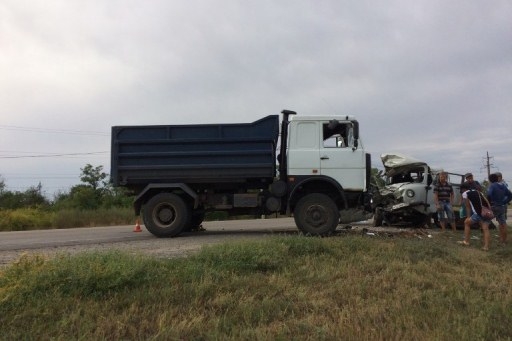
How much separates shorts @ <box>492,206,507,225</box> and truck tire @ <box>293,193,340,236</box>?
351 centimetres

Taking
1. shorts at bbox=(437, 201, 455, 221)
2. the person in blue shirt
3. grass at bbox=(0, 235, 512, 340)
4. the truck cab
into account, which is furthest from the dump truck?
grass at bbox=(0, 235, 512, 340)

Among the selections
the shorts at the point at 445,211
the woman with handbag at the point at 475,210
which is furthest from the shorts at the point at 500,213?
the shorts at the point at 445,211

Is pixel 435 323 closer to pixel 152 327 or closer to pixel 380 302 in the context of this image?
pixel 380 302

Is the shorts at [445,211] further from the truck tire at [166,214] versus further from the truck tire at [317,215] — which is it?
the truck tire at [166,214]

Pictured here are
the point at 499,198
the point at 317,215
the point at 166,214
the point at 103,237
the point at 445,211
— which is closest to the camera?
the point at 499,198

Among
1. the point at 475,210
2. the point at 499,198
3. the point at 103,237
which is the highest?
the point at 499,198

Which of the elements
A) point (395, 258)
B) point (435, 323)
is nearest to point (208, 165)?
point (395, 258)

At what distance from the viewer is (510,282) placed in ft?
19.9

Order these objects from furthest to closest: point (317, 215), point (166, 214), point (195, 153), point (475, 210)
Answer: point (166, 214) < point (195, 153) < point (317, 215) < point (475, 210)

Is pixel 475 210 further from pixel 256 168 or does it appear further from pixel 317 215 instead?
pixel 256 168

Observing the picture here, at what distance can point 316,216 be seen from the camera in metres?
10.8


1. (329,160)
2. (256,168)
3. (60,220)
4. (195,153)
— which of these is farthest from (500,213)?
(60,220)

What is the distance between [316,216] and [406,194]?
13.8 feet

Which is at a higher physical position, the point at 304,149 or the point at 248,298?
the point at 304,149
